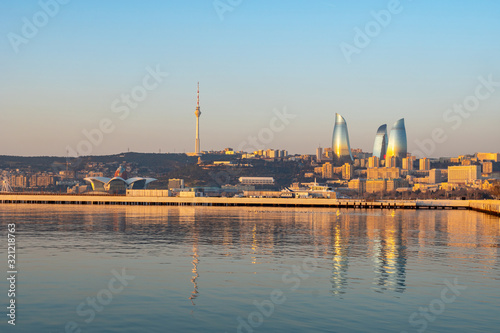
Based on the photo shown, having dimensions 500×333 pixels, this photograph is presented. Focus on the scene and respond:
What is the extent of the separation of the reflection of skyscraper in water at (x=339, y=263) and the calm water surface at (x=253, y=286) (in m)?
0.07

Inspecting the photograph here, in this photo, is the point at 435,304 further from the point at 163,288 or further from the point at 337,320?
the point at 163,288

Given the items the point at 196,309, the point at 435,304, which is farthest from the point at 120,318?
the point at 435,304

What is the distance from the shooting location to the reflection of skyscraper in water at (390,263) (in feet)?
103

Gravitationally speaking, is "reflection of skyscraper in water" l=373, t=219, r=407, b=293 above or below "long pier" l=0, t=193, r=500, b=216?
above

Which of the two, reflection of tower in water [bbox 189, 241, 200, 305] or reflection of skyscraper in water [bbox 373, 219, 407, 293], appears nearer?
reflection of tower in water [bbox 189, 241, 200, 305]

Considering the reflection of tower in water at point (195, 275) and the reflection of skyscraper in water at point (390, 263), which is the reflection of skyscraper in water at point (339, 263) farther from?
the reflection of tower in water at point (195, 275)

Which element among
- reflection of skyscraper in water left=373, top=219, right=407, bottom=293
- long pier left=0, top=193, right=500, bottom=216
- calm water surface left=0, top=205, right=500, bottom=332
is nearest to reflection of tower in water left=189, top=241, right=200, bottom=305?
calm water surface left=0, top=205, right=500, bottom=332

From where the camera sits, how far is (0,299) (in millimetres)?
26375

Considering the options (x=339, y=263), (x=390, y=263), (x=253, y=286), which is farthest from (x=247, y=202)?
(x=253, y=286)

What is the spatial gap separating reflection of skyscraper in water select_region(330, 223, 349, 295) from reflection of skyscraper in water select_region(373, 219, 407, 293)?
5.96ft

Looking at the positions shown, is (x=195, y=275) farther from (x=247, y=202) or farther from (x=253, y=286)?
(x=247, y=202)

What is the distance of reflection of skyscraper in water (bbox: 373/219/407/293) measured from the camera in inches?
1240

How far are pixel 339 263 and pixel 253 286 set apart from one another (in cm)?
1061

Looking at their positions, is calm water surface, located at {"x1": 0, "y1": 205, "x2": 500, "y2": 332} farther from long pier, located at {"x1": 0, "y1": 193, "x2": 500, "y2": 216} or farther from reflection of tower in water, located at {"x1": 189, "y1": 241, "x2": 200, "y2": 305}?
long pier, located at {"x1": 0, "y1": 193, "x2": 500, "y2": 216}
